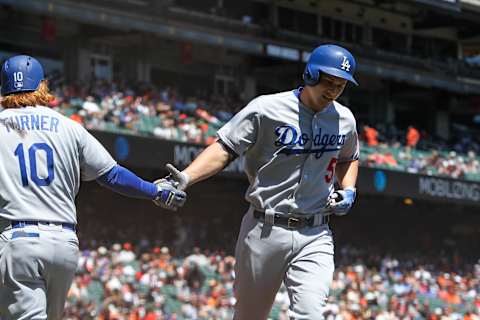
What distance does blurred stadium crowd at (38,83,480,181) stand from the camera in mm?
19031

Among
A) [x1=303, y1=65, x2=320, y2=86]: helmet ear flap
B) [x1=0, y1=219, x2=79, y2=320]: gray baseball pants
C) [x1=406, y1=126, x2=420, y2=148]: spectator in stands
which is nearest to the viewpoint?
[x1=0, y1=219, x2=79, y2=320]: gray baseball pants

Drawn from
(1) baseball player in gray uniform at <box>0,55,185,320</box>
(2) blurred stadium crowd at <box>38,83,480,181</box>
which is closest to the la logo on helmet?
(1) baseball player in gray uniform at <box>0,55,185,320</box>

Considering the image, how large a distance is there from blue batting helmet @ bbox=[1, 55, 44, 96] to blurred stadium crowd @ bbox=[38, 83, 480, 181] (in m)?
12.8

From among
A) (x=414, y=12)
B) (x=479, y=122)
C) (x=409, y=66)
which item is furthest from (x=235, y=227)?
(x=479, y=122)

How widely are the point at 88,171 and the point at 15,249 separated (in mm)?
595

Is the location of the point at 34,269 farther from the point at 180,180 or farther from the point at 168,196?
the point at 180,180

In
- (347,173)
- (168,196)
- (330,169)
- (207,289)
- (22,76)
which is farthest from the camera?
(207,289)

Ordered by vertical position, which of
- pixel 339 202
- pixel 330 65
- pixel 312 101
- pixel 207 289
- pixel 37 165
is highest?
pixel 330 65

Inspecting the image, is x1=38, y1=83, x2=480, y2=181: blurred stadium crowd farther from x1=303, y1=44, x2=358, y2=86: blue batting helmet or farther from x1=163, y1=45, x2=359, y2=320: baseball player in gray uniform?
x1=303, y1=44, x2=358, y2=86: blue batting helmet

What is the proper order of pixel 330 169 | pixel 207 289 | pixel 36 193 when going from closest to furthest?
pixel 36 193, pixel 330 169, pixel 207 289

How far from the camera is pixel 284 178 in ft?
18.6

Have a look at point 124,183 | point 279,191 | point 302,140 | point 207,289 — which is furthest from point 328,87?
point 207,289

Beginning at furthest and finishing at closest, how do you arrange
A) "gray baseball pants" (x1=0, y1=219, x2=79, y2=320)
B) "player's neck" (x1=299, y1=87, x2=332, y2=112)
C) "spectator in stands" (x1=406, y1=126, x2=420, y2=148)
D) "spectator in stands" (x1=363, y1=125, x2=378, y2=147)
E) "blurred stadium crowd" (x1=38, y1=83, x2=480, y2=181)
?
"spectator in stands" (x1=406, y1=126, x2=420, y2=148), "spectator in stands" (x1=363, y1=125, x2=378, y2=147), "blurred stadium crowd" (x1=38, y1=83, x2=480, y2=181), "player's neck" (x1=299, y1=87, x2=332, y2=112), "gray baseball pants" (x1=0, y1=219, x2=79, y2=320)

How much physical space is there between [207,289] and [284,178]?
36.0ft
